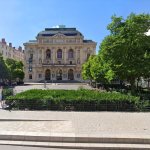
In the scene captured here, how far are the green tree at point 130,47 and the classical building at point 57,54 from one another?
101 metres

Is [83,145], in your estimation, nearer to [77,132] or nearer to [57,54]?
[77,132]

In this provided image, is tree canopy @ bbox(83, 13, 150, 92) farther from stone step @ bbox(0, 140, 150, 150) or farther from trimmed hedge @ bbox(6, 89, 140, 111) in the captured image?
stone step @ bbox(0, 140, 150, 150)

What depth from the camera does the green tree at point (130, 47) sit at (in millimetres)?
25719

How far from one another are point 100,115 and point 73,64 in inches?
4506

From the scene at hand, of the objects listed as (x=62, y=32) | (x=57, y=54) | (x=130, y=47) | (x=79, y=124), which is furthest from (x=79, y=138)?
(x=57, y=54)

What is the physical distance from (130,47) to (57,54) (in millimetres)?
107757

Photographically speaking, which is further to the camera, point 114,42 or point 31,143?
point 114,42

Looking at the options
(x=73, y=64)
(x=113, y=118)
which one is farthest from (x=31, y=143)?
(x=73, y=64)

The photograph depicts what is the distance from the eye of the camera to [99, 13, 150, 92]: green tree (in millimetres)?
25719

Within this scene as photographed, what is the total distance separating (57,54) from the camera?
133 metres

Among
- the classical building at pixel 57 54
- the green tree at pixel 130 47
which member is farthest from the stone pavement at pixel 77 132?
the classical building at pixel 57 54

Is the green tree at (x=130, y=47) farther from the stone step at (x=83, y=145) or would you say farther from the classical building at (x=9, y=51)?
the classical building at (x=9, y=51)

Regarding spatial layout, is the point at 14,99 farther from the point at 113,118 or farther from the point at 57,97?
the point at 113,118

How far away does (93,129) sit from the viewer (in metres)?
12.4
